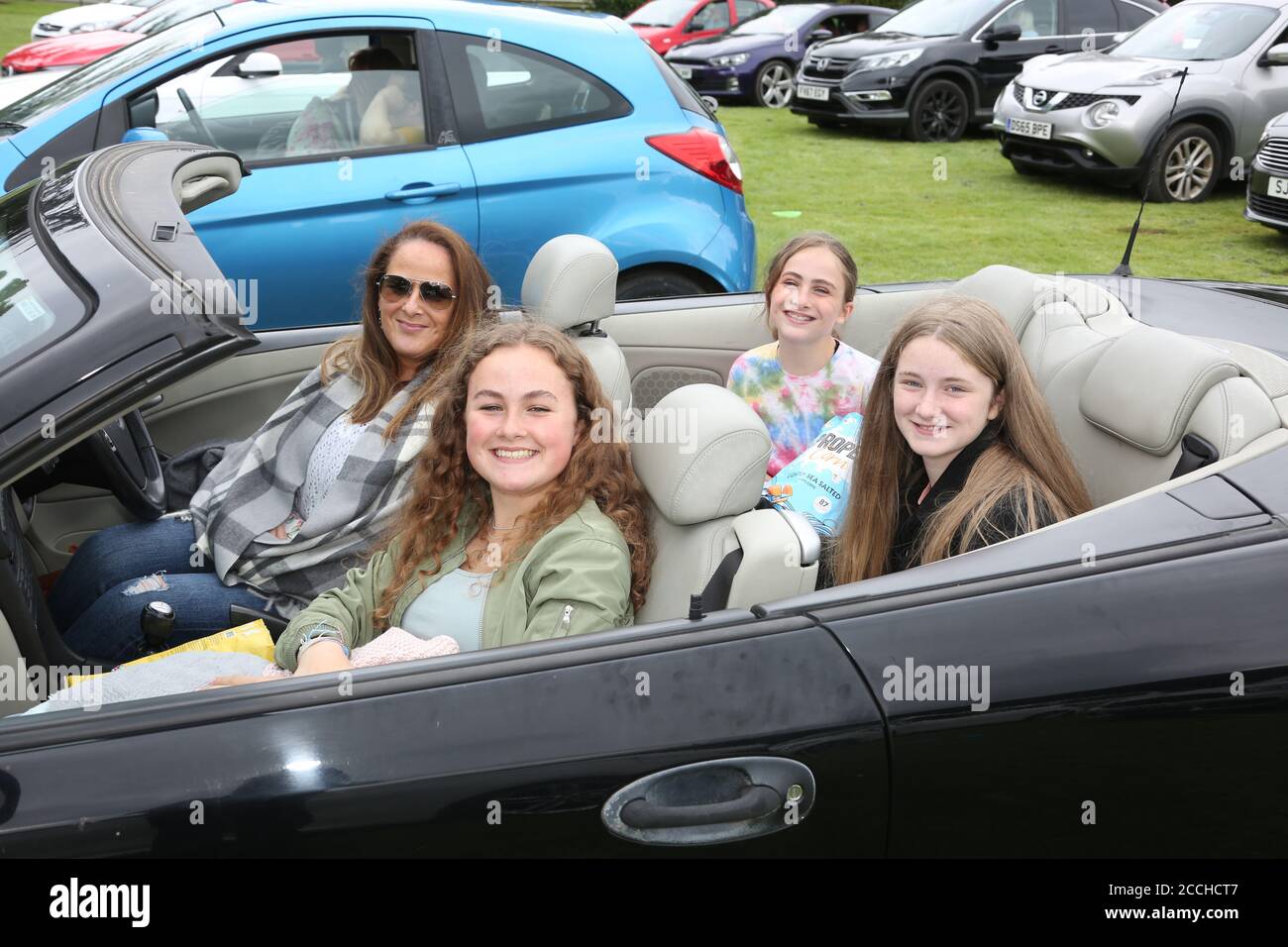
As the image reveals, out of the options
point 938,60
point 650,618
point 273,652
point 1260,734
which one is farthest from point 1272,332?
point 938,60

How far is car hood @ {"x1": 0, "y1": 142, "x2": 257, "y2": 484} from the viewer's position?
5.49 ft

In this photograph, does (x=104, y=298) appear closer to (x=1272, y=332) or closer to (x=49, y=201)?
(x=49, y=201)

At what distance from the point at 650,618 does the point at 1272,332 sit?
157cm

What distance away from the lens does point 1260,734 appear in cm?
174

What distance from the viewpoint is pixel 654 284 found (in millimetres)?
4824

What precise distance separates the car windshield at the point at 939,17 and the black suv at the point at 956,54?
0.04 ft

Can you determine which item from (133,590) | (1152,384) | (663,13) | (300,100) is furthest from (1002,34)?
(133,590)

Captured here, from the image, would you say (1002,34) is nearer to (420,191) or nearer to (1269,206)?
(1269,206)

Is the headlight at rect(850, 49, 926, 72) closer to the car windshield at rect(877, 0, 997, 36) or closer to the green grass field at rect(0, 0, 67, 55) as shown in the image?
the car windshield at rect(877, 0, 997, 36)

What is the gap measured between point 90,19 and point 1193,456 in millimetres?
15354

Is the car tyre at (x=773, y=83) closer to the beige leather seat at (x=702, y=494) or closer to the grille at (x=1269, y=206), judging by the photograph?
the grille at (x=1269, y=206)

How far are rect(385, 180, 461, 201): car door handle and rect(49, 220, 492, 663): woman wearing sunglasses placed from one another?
59.6 inches

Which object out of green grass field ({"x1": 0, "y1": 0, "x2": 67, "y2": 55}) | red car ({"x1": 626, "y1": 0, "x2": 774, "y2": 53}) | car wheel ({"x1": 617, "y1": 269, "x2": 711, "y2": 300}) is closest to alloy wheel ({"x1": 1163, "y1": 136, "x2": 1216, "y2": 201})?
car wheel ({"x1": 617, "y1": 269, "x2": 711, "y2": 300})
